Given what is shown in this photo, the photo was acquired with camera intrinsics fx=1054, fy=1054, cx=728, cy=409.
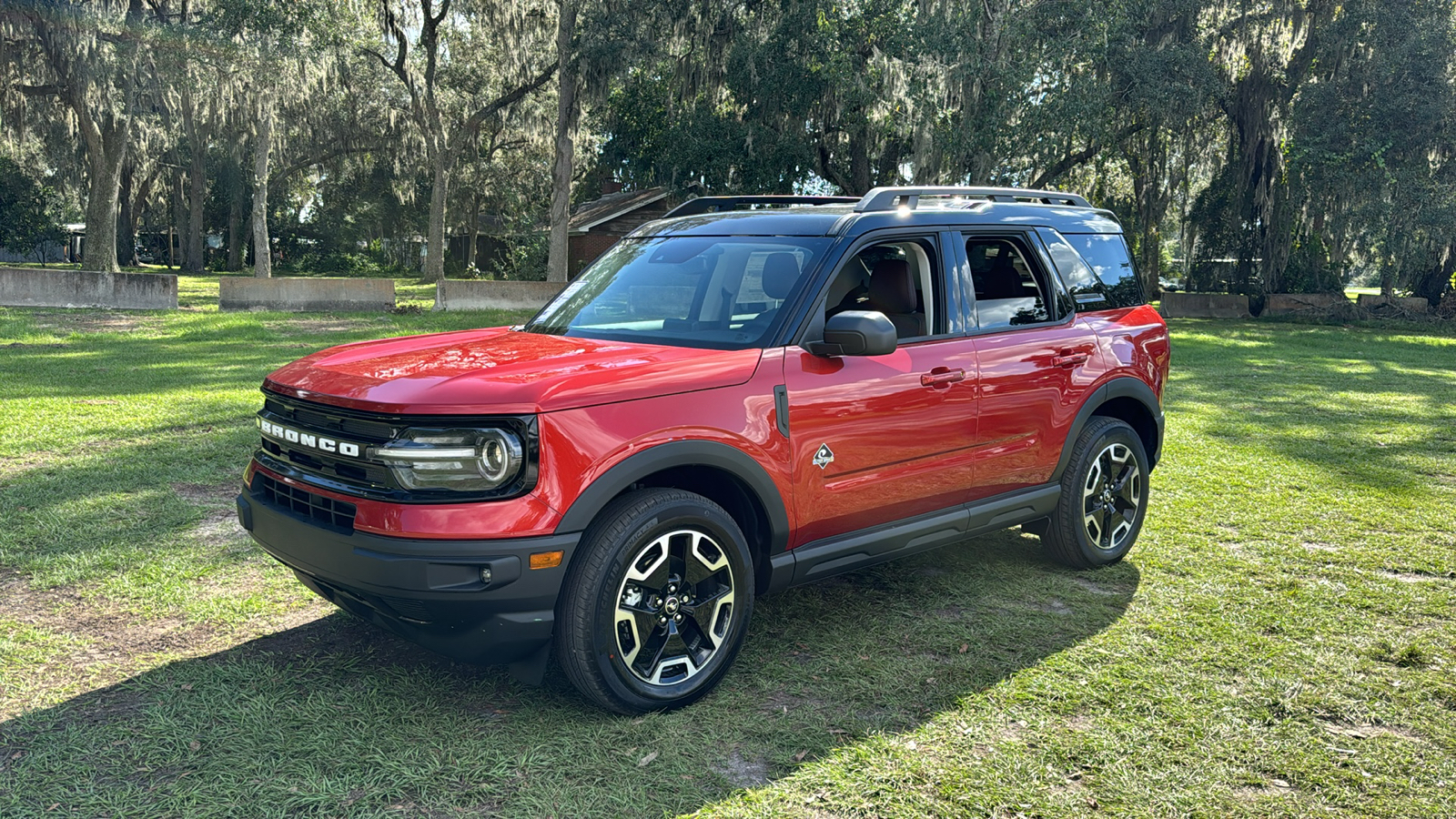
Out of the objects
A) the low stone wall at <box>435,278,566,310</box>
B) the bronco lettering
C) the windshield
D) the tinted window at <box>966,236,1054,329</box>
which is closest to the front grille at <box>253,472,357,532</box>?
the bronco lettering

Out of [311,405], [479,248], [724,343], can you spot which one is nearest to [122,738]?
[311,405]

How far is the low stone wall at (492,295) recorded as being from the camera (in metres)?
25.1

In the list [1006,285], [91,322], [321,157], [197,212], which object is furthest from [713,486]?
[197,212]

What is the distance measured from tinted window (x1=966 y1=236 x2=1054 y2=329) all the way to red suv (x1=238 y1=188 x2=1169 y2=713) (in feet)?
0.06

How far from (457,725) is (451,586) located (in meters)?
0.68

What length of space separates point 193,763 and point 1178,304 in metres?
32.2

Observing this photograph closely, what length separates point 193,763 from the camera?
11.4 feet

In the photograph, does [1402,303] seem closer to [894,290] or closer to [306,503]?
[894,290]

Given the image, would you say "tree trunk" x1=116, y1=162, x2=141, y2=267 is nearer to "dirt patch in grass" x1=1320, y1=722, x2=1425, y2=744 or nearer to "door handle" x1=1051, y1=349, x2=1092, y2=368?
"door handle" x1=1051, y1=349, x2=1092, y2=368

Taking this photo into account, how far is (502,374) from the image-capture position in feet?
12.2

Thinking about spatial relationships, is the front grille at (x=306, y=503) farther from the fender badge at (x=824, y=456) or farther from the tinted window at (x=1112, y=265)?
the tinted window at (x=1112, y=265)

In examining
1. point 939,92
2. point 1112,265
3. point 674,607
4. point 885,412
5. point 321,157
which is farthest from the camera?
point 321,157

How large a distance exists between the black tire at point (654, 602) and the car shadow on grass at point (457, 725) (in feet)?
0.51

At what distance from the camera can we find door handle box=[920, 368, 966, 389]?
4683 millimetres
